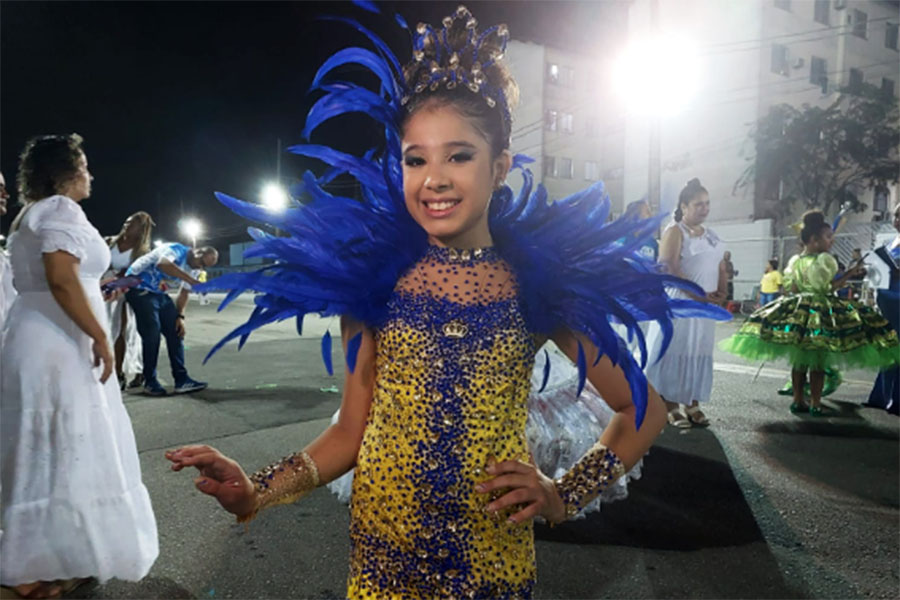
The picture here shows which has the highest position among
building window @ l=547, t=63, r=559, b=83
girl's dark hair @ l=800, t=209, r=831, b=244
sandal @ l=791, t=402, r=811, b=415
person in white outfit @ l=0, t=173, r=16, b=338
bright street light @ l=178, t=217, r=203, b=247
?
building window @ l=547, t=63, r=559, b=83

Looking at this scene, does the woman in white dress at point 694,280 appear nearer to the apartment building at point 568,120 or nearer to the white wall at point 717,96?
the white wall at point 717,96

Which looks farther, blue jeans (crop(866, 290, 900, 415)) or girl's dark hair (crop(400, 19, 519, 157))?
blue jeans (crop(866, 290, 900, 415))

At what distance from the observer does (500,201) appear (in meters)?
1.61

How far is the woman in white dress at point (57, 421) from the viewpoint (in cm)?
248

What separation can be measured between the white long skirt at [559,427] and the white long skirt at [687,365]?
1.67 m

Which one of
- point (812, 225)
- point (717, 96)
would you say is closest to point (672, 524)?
point (812, 225)

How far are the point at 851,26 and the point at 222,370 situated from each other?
3702 centimetres

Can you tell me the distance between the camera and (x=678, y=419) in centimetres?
542

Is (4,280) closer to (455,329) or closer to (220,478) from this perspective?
(220,478)

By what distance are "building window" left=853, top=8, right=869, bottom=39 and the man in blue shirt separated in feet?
123

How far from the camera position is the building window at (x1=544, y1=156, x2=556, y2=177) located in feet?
109

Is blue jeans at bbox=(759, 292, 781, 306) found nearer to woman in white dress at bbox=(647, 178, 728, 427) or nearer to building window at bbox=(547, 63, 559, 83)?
woman in white dress at bbox=(647, 178, 728, 427)

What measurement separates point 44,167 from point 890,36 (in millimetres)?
43632

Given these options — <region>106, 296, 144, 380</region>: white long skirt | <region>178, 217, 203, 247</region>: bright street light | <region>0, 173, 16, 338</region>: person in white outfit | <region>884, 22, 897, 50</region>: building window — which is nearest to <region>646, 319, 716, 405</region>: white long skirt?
<region>0, 173, 16, 338</region>: person in white outfit
